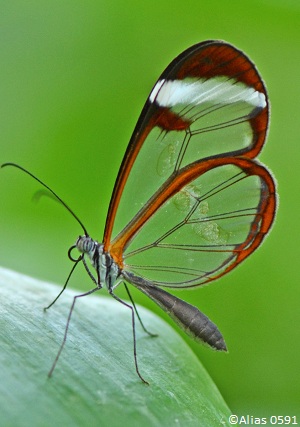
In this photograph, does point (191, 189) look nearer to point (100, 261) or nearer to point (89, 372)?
point (100, 261)

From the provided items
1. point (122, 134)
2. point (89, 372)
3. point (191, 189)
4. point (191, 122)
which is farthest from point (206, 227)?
point (122, 134)

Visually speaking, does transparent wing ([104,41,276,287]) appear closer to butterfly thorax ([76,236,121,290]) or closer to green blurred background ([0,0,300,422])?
butterfly thorax ([76,236,121,290])

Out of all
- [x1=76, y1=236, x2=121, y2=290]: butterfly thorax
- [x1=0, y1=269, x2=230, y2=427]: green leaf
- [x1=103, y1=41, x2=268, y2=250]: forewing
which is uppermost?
[x1=103, y1=41, x2=268, y2=250]: forewing

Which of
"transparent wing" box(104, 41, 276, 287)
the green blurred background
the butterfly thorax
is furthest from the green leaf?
the green blurred background

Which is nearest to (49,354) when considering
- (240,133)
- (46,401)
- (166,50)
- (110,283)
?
(46,401)

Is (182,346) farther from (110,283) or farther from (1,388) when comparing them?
(1,388)

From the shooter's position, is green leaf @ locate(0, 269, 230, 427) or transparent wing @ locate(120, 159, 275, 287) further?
transparent wing @ locate(120, 159, 275, 287)

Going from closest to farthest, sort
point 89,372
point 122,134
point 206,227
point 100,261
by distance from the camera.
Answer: point 89,372 < point 100,261 < point 206,227 < point 122,134
